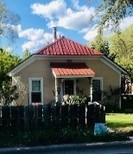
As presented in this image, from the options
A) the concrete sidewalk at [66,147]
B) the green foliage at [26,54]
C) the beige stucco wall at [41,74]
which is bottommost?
the concrete sidewalk at [66,147]

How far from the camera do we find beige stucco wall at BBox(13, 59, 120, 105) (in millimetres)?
29562

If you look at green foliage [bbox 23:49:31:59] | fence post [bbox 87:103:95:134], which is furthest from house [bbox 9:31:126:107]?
green foliage [bbox 23:49:31:59]

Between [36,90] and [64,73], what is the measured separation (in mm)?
2689

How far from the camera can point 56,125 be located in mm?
14828

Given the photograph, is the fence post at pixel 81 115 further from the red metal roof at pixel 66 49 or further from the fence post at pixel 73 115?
the red metal roof at pixel 66 49

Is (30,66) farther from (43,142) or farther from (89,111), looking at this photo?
(43,142)

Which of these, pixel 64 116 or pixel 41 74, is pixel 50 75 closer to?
pixel 41 74

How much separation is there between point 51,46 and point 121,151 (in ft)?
62.2

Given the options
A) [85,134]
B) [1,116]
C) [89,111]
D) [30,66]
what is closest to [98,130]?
[85,134]

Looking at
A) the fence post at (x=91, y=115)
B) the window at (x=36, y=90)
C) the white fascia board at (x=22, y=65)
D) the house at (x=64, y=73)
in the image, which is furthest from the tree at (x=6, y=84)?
the fence post at (x=91, y=115)

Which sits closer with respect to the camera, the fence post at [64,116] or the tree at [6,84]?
the fence post at [64,116]

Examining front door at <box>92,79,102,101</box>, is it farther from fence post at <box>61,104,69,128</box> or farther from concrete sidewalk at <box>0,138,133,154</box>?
concrete sidewalk at <box>0,138,133,154</box>

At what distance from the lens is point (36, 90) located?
29781 mm

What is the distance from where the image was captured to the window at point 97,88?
3059cm
